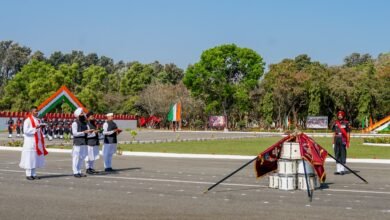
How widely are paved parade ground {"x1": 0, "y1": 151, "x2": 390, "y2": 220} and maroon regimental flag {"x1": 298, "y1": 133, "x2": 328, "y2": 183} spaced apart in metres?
0.56

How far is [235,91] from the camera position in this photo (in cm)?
8094

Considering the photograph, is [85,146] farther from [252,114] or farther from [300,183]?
[252,114]

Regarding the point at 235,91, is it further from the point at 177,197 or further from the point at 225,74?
the point at 177,197

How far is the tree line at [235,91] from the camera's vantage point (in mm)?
74688

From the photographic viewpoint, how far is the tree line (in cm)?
7469

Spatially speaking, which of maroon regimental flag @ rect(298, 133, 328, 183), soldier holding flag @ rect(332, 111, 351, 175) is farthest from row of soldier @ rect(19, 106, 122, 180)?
soldier holding flag @ rect(332, 111, 351, 175)

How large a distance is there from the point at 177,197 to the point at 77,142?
212 inches

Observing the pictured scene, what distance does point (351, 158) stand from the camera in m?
25.0

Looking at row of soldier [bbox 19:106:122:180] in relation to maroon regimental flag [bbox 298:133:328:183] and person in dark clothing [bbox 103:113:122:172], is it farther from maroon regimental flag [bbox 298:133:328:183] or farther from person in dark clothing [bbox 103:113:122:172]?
maroon regimental flag [bbox 298:133:328:183]

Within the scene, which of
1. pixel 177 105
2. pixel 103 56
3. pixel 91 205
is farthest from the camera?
pixel 103 56

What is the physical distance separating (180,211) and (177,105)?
70799mm

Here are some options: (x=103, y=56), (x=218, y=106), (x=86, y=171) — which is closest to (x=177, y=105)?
(x=218, y=106)

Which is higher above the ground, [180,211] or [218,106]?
[218,106]

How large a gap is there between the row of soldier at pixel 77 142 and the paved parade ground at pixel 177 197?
1.56 feet
